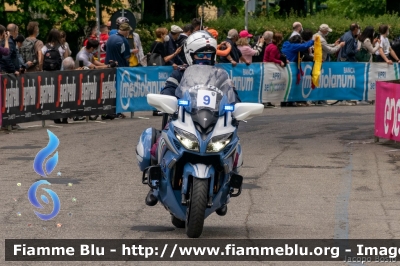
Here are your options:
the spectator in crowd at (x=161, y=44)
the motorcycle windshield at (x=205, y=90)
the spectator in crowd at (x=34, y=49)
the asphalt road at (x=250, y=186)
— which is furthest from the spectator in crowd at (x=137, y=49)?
the motorcycle windshield at (x=205, y=90)

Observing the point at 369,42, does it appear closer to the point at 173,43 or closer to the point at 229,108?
the point at 173,43

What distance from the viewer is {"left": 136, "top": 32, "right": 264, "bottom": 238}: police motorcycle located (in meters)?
9.21

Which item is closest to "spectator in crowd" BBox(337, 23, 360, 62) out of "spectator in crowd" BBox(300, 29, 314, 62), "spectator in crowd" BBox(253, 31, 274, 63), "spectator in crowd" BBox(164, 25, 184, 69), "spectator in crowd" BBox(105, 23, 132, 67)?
"spectator in crowd" BBox(300, 29, 314, 62)

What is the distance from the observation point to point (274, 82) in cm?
2709

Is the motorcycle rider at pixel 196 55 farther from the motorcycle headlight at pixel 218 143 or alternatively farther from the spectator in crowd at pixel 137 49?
the spectator in crowd at pixel 137 49

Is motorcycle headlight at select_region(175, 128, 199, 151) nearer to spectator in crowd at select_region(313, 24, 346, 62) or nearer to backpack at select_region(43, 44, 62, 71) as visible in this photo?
backpack at select_region(43, 44, 62, 71)

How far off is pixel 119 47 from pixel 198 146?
14.3 metres

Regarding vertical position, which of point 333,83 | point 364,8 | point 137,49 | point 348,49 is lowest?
point 333,83

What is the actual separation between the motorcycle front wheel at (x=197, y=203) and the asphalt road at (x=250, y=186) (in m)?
0.43

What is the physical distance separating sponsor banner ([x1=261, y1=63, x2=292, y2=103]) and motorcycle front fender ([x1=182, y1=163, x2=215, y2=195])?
17.6m

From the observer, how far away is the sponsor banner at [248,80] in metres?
25.8

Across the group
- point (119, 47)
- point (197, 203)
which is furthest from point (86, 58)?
point (197, 203)

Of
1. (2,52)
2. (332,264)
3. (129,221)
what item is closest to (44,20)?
(2,52)

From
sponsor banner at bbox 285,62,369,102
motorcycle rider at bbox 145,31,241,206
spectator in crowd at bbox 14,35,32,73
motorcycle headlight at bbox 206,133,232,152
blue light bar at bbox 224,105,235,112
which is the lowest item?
sponsor banner at bbox 285,62,369,102
